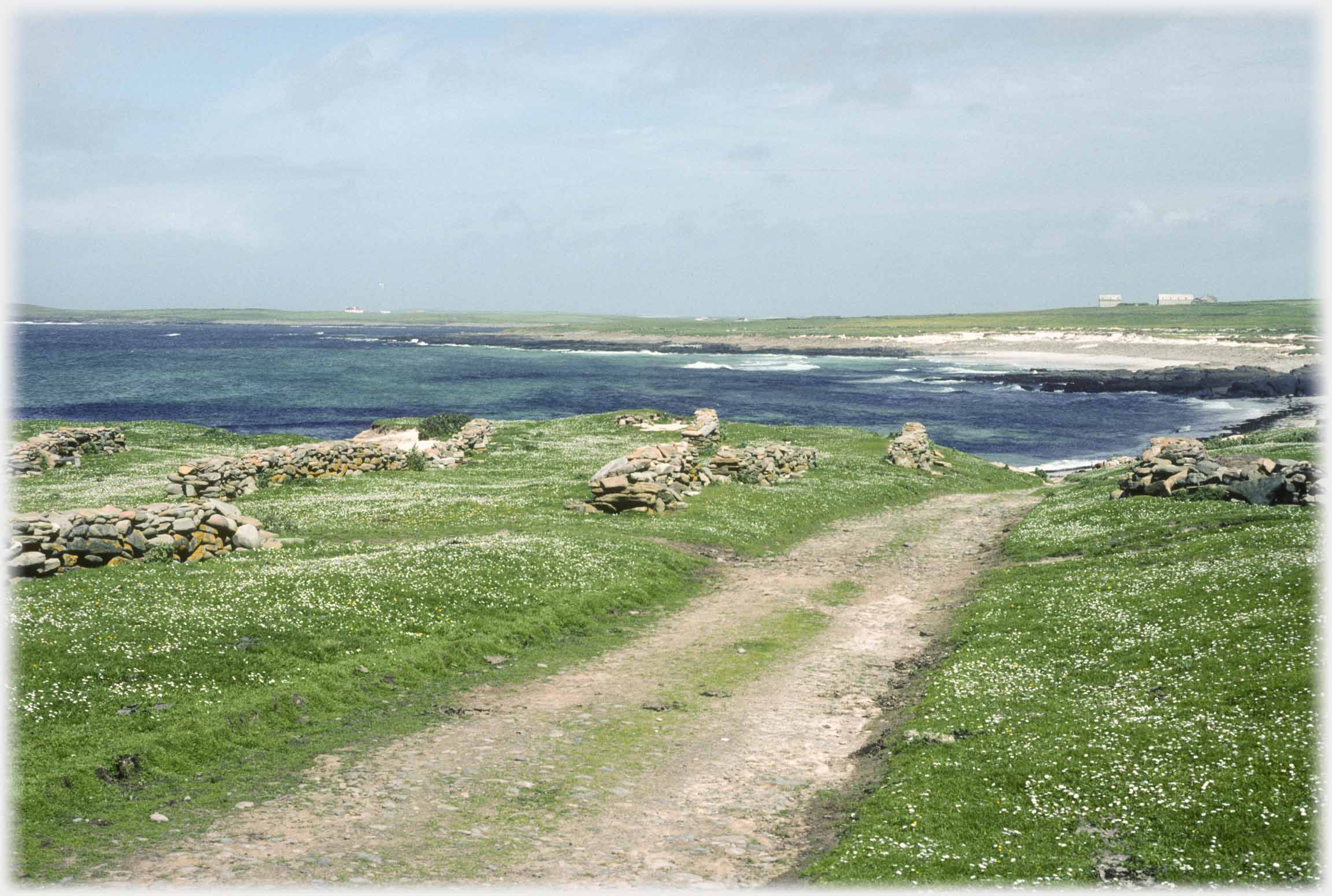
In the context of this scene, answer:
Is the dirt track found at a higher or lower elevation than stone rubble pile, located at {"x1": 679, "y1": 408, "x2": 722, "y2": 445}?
lower

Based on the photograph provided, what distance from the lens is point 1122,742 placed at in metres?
15.7

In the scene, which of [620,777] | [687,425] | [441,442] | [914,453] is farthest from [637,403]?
[620,777]

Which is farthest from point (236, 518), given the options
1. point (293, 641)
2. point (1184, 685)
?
point (1184, 685)

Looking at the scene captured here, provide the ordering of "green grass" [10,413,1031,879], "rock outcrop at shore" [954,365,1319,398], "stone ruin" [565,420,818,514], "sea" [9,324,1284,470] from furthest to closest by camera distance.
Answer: "rock outcrop at shore" [954,365,1319,398]
"sea" [9,324,1284,470]
"stone ruin" [565,420,818,514]
"green grass" [10,413,1031,879]

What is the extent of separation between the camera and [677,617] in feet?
92.8

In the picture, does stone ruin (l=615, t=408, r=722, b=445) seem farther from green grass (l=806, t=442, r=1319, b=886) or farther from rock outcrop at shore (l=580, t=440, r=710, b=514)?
green grass (l=806, t=442, r=1319, b=886)

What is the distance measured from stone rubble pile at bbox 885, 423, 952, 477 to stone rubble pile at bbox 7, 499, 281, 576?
45.9m

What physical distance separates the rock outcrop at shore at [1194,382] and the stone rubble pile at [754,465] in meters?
118

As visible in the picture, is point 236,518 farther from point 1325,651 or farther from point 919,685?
point 1325,651

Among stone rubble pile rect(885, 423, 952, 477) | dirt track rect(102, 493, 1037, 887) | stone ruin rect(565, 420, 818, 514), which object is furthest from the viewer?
stone rubble pile rect(885, 423, 952, 477)

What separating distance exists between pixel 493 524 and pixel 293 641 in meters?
18.2

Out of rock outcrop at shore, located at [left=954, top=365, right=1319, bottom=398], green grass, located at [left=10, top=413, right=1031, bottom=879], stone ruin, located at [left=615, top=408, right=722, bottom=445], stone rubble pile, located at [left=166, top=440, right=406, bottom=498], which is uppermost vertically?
rock outcrop at shore, located at [left=954, top=365, right=1319, bottom=398]

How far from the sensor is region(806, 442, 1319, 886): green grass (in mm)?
12273

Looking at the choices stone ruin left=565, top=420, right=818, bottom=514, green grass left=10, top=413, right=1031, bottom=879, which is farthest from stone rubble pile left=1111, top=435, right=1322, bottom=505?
stone ruin left=565, top=420, right=818, bottom=514
